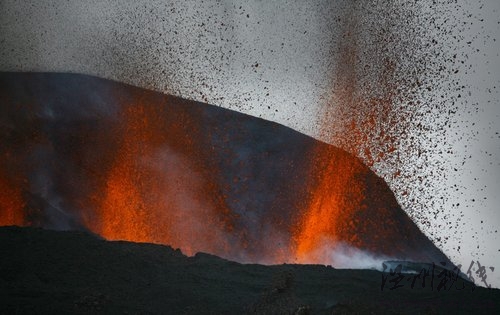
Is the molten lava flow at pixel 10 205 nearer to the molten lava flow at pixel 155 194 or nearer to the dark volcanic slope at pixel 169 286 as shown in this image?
the molten lava flow at pixel 155 194

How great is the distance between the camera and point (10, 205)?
14.6 m

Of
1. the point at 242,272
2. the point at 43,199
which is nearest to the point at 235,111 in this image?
the point at 43,199

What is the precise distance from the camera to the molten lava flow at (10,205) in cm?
1413

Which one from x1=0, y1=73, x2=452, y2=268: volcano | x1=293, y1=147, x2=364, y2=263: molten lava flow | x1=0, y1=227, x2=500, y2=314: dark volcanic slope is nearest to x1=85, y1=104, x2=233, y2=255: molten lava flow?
x1=0, y1=73, x2=452, y2=268: volcano

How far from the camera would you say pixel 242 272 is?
10375 millimetres

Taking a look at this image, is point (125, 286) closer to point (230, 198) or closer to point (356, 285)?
point (356, 285)

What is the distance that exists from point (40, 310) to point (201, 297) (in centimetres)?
255

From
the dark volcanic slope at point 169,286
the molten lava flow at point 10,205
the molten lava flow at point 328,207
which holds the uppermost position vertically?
the molten lava flow at point 328,207

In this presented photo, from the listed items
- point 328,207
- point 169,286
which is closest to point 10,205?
point 169,286

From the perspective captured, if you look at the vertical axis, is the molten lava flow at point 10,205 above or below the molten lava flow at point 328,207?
below

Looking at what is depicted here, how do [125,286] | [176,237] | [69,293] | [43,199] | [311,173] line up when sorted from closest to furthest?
[69,293] < [125,286] < [43,199] < [176,237] < [311,173]

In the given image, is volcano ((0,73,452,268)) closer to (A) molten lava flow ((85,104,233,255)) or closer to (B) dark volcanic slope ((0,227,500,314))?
(A) molten lava flow ((85,104,233,255))

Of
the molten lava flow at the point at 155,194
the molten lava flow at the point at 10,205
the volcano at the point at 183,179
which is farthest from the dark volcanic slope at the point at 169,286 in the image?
the molten lava flow at the point at 155,194

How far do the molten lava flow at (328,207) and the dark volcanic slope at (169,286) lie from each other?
16.0 ft
